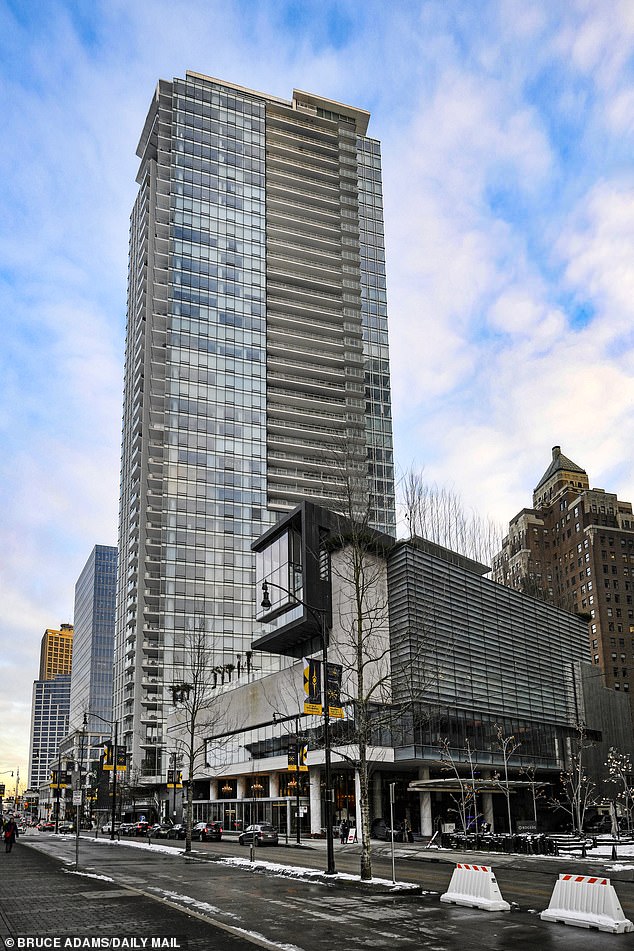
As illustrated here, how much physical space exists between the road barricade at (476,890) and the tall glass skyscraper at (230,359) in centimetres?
9874

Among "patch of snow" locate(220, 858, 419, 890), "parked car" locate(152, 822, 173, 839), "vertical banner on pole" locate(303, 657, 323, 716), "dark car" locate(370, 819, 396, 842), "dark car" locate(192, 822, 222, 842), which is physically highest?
A: "vertical banner on pole" locate(303, 657, 323, 716)

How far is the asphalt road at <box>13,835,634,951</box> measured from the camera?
16.1 m

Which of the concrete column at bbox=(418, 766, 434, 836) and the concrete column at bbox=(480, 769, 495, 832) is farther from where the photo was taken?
the concrete column at bbox=(480, 769, 495, 832)

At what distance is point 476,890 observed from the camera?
70.0 feet

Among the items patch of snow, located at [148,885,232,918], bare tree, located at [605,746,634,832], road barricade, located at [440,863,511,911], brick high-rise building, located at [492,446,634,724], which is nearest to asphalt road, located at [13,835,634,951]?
patch of snow, located at [148,885,232,918]

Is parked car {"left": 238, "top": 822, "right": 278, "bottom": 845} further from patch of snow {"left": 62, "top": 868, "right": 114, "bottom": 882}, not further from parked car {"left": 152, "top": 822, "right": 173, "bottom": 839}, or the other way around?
patch of snow {"left": 62, "top": 868, "right": 114, "bottom": 882}

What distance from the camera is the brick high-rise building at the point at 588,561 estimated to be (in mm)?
146625

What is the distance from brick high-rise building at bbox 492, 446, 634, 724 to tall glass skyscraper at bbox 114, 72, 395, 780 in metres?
37.0

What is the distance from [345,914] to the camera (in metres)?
A: 20.1

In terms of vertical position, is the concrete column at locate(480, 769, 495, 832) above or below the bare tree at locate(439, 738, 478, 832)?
below

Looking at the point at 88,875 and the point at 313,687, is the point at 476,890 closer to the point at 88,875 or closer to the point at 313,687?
the point at 313,687

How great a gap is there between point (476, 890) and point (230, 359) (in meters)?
125

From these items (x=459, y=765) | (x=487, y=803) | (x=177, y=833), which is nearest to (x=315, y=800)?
(x=459, y=765)

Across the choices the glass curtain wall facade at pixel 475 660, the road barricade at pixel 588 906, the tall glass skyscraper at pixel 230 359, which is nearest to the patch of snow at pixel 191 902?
the road barricade at pixel 588 906
